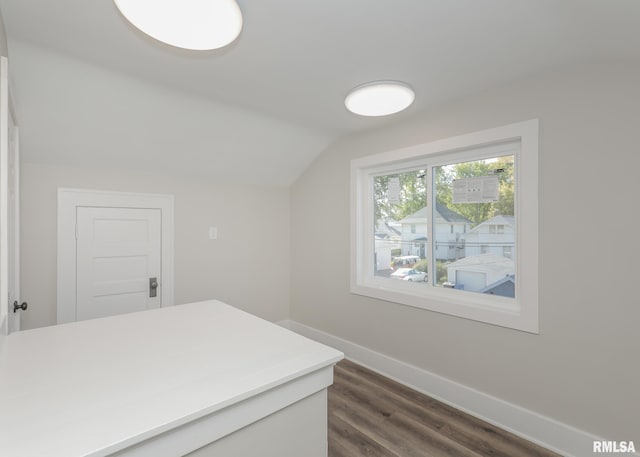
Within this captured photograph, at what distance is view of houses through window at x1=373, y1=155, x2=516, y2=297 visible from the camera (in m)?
2.16

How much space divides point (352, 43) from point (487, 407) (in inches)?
95.0

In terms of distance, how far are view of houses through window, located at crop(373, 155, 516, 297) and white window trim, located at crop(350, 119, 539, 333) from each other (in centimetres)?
8

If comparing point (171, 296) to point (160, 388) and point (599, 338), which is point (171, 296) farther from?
point (599, 338)

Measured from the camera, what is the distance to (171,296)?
2965 millimetres

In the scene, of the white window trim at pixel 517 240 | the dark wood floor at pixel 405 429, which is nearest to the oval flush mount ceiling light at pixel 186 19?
the white window trim at pixel 517 240

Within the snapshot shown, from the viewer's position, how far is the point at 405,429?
79.6 inches

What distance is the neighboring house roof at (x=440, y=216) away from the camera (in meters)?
2.39

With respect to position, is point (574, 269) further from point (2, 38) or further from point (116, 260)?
point (116, 260)

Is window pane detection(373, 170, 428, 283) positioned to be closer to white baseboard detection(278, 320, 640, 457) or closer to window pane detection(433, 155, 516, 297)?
window pane detection(433, 155, 516, 297)

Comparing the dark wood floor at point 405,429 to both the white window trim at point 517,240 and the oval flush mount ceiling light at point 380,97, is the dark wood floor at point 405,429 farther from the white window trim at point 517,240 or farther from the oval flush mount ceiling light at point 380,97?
the oval flush mount ceiling light at point 380,97

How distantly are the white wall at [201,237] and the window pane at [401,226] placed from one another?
129cm

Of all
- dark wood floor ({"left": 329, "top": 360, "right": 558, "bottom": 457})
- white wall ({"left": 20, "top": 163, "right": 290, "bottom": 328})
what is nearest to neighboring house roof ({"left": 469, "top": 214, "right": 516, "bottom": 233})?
dark wood floor ({"left": 329, "top": 360, "right": 558, "bottom": 457})

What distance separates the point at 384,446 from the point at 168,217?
8.37 feet

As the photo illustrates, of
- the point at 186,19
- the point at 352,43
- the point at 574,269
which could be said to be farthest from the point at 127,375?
the point at 574,269
